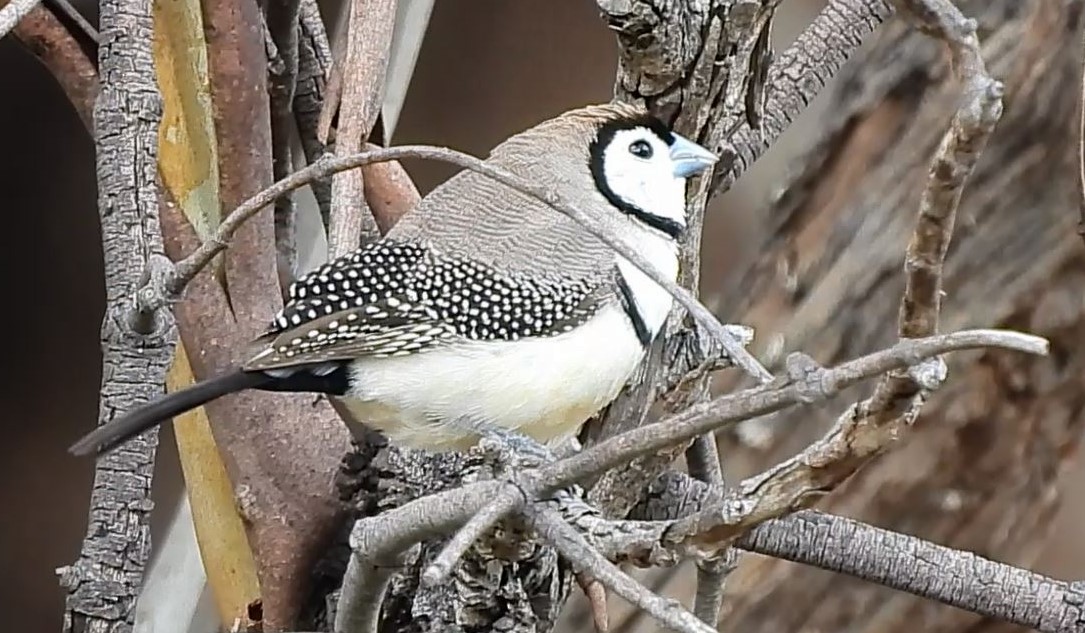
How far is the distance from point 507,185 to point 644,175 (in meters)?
0.35

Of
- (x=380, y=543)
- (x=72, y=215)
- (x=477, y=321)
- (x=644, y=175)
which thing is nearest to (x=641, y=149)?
(x=644, y=175)

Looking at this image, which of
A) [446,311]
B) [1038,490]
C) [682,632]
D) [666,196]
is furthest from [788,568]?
[682,632]

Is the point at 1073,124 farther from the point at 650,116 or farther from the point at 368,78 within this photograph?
the point at 368,78

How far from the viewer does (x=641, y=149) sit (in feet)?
2.92

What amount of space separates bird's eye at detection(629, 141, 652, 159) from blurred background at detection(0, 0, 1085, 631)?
38cm

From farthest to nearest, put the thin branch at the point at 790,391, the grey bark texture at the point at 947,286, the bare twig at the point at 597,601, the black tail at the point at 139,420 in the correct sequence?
1. the grey bark texture at the point at 947,286
2. the bare twig at the point at 597,601
3. the black tail at the point at 139,420
4. the thin branch at the point at 790,391

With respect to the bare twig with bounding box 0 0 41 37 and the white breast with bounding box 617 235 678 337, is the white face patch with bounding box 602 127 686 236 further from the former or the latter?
the bare twig with bounding box 0 0 41 37

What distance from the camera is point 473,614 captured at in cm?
80

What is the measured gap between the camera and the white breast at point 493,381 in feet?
2.72

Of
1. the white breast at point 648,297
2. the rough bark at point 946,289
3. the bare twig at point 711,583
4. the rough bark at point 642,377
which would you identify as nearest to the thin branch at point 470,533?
the bare twig at point 711,583

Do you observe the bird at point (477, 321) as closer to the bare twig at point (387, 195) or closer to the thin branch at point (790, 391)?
the bare twig at point (387, 195)

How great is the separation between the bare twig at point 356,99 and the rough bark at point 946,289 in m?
0.42

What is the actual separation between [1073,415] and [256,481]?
70 centimetres

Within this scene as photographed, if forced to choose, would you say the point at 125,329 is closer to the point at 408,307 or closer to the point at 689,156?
the point at 408,307
